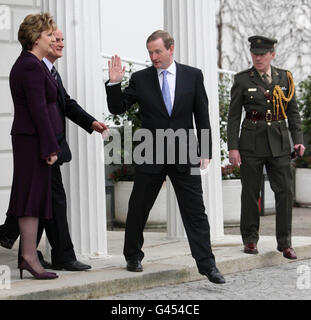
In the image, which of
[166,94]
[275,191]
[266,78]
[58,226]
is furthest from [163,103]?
[275,191]

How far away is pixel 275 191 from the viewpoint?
23.4ft

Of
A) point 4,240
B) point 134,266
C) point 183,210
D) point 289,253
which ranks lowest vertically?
point 289,253

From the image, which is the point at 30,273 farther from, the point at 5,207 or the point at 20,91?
the point at 5,207

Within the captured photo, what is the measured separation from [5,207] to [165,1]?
106 inches

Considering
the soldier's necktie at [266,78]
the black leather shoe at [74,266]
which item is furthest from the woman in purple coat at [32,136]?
the soldier's necktie at [266,78]

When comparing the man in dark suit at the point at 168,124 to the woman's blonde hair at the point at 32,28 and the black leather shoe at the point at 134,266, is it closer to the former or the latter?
the black leather shoe at the point at 134,266

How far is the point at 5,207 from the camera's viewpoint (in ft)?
28.3

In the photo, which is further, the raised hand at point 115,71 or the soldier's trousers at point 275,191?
the soldier's trousers at point 275,191

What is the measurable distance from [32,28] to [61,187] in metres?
1.20

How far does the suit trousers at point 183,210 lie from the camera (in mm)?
5941

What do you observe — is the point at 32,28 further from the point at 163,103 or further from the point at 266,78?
the point at 266,78

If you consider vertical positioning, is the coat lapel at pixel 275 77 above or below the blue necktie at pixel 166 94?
above

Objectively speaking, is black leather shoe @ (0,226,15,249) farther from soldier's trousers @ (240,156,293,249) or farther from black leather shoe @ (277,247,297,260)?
black leather shoe @ (277,247,297,260)

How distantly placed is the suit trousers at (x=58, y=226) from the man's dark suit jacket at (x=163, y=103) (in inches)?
23.9
